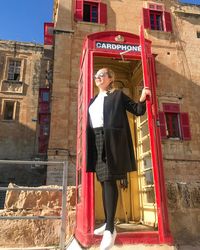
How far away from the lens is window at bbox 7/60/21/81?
72.5 ft

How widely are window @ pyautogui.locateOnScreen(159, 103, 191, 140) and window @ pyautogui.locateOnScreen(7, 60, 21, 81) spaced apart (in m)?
13.8

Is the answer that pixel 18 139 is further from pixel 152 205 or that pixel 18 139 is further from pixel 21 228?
pixel 152 205

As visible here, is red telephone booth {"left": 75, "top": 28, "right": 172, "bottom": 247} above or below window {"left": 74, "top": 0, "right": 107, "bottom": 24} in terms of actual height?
below

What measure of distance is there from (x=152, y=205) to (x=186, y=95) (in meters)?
10.5

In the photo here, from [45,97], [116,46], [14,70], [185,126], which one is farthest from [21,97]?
[116,46]

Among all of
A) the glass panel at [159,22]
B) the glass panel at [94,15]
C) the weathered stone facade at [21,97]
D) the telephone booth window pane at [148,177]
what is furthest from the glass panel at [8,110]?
the telephone booth window pane at [148,177]

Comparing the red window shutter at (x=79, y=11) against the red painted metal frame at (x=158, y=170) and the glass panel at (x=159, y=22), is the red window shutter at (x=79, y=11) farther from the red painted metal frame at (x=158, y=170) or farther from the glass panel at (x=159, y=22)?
the red painted metal frame at (x=158, y=170)

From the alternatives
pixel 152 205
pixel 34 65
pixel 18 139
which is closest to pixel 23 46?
pixel 34 65

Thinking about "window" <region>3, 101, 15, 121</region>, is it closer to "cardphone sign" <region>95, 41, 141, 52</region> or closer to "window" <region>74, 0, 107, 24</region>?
"window" <region>74, 0, 107, 24</region>

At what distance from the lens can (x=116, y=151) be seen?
2938mm

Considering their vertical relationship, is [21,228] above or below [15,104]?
below

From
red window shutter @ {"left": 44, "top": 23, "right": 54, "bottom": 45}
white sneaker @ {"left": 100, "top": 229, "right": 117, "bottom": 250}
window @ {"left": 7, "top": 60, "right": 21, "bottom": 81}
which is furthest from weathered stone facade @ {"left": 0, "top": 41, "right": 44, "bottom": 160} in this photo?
white sneaker @ {"left": 100, "top": 229, "right": 117, "bottom": 250}

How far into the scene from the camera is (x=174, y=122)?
13.4 m

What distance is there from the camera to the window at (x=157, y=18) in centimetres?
1463
